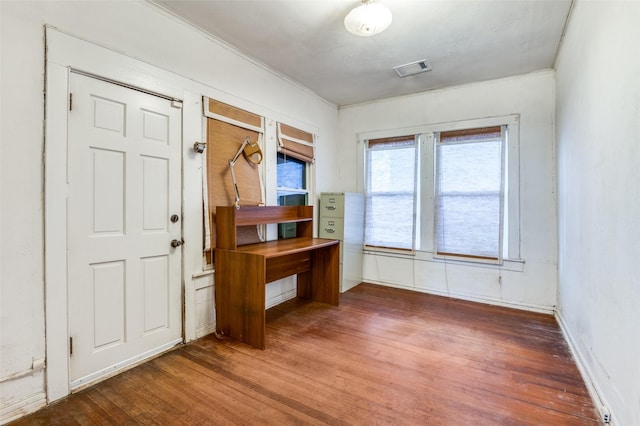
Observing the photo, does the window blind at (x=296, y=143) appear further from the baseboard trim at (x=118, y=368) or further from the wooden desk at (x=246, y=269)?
the baseboard trim at (x=118, y=368)

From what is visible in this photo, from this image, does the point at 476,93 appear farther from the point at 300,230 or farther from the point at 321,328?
the point at 321,328

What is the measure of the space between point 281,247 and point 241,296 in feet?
2.01

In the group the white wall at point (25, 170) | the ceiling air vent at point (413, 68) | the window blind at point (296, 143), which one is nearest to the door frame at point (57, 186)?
the white wall at point (25, 170)

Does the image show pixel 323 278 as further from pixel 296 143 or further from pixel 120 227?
pixel 120 227

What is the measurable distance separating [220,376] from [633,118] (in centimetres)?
274

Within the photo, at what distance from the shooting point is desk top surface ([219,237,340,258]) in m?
2.62

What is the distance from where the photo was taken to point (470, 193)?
12.1 ft

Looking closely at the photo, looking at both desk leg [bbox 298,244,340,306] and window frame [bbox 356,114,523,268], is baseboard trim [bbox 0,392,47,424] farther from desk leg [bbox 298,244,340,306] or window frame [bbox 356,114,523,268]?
window frame [bbox 356,114,523,268]

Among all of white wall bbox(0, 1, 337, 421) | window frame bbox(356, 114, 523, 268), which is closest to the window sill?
window frame bbox(356, 114, 523, 268)

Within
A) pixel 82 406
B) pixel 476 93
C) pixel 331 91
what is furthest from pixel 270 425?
pixel 476 93

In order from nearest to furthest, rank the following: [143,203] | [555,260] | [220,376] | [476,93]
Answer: [220,376] < [143,203] < [555,260] < [476,93]

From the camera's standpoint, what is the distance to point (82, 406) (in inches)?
68.8

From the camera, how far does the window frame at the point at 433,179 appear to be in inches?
137

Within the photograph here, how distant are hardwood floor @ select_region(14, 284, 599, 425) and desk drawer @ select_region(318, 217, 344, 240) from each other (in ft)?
4.27
